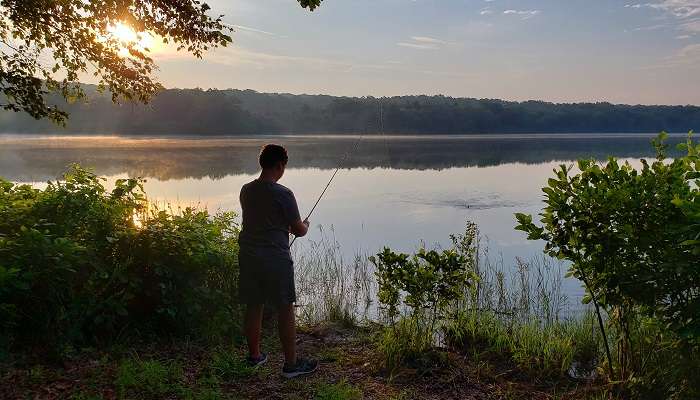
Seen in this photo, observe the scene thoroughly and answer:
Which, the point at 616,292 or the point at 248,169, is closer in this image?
the point at 616,292

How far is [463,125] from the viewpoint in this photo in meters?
96.3

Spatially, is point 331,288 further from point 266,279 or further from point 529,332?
point 266,279

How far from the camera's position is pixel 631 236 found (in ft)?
14.2

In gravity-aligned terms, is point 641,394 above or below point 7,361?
below

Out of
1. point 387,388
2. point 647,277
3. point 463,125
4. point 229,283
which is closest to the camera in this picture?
point 647,277

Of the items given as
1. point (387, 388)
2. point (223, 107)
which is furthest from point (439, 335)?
point (223, 107)

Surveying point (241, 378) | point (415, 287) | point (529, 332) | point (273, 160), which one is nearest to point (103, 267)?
point (241, 378)

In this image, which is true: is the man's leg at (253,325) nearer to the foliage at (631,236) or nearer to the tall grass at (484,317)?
the tall grass at (484,317)

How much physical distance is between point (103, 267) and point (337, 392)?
8.16ft

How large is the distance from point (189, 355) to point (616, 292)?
3.92m

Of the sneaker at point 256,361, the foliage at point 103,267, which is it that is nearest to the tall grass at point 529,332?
the sneaker at point 256,361

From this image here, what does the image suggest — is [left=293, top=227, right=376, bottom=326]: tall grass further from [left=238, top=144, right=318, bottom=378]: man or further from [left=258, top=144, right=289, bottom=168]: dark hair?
[left=258, top=144, right=289, bottom=168]: dark hair

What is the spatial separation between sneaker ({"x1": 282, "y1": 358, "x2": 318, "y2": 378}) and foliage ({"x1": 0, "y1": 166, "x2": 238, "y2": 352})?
104 cm

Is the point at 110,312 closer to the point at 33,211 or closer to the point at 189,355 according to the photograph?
the point at 189,355
